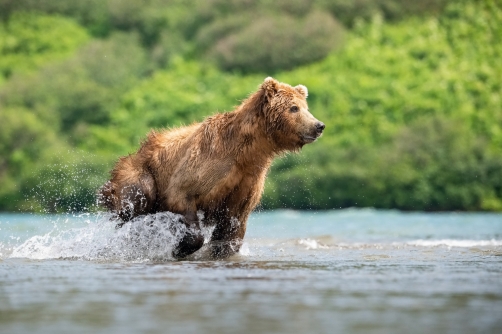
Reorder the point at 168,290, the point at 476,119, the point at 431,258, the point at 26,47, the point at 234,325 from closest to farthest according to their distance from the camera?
the point at 234,325 < the point at 168,290 < the point at 431,258 < the point at 476,119 < the point at 26,47

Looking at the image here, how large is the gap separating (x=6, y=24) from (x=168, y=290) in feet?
90.2

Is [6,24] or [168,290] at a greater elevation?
[6,24]

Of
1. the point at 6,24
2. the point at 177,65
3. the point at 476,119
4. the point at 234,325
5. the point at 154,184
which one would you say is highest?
the point at 6,24

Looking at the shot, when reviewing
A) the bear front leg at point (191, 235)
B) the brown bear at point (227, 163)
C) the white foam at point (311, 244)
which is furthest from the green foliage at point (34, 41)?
the bear front leg at point (191, 235)

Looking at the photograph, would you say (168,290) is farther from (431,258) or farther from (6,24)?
(6,24)

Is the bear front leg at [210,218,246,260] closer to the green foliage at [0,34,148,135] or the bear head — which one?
the bear head

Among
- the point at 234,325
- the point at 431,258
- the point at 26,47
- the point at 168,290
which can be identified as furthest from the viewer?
the point at 26,47

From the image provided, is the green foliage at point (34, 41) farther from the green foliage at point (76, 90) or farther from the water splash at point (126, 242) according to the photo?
the water splash at point (126, 242)

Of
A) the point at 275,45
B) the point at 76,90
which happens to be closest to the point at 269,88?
the point at 76,90

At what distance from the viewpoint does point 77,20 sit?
33281 mm

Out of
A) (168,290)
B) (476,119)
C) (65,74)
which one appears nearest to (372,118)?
(476,119)

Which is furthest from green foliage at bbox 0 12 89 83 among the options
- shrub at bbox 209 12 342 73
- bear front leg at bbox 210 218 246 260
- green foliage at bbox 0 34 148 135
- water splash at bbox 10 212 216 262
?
bear front leg at bbox 210 218 246 260

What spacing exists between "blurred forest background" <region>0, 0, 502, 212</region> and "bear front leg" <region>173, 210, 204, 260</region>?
1238 cm

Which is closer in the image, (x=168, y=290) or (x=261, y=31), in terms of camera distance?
(x=168, y=290)
